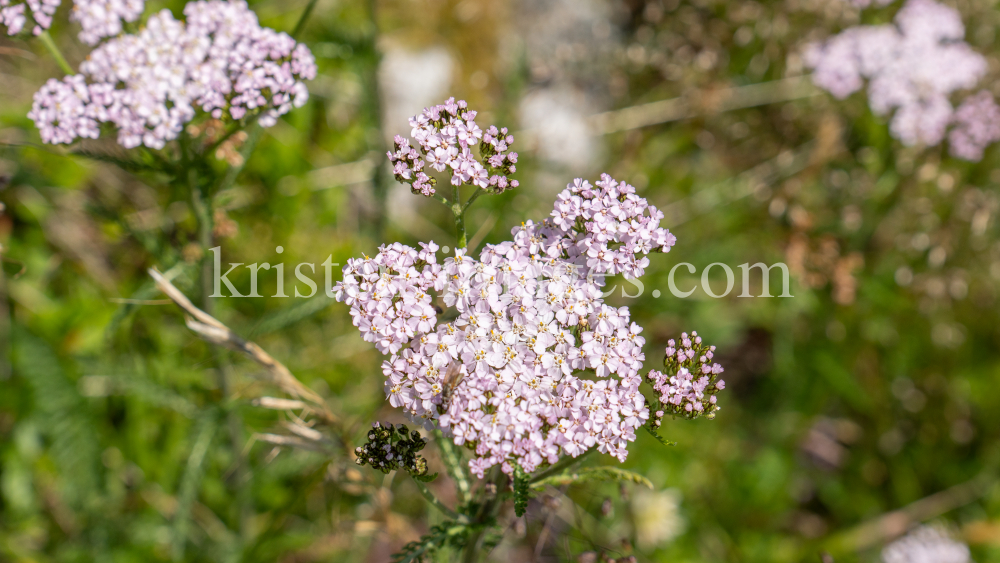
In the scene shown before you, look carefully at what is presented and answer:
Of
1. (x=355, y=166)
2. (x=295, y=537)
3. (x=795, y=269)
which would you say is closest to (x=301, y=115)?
(x=355, y=166)

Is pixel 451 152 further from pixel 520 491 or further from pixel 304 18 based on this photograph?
pixel 304 18

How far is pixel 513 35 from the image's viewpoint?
22.8 ft

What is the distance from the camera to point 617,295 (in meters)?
5.90

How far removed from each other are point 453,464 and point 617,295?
11.8ft

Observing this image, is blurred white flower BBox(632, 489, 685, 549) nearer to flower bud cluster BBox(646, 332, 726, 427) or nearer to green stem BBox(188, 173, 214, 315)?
flower bud cluster BBox(646, 332, 726, 427)

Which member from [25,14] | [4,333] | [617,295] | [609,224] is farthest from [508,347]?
[4,333]

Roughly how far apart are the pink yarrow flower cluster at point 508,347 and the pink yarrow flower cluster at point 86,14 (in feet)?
6.71

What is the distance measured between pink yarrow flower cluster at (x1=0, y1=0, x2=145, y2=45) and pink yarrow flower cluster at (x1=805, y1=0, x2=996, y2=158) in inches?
224

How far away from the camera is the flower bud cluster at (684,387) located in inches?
94.7

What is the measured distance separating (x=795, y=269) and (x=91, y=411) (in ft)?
19.4

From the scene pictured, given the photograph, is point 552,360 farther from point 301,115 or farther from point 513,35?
point 513,35

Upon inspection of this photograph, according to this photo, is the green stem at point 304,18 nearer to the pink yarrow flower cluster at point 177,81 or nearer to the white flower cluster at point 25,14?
the pink yarrow flower cluster at point 177,81

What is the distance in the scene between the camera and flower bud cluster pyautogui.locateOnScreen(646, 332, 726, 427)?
2406mm

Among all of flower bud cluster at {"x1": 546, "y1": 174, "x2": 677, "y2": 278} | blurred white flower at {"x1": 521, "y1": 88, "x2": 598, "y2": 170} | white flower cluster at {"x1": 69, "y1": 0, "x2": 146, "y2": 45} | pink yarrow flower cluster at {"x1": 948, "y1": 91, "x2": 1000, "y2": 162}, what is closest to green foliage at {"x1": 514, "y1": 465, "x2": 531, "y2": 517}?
flower bud cluster at {"x1": 546, "y1": 174, "x2": 677, "y2": 278}
